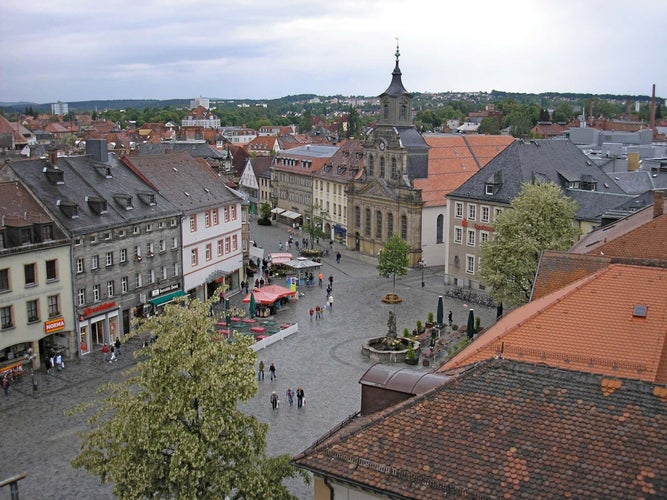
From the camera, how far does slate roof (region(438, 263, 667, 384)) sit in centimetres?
1800

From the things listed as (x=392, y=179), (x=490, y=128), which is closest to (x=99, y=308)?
(x=392, y=179)

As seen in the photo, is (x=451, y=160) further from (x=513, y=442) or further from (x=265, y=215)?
(x=513, y=442)

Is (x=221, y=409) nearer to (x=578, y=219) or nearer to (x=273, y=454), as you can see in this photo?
(x=273, y=454)

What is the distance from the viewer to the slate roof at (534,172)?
204ft

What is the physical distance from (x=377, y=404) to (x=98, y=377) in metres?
27.6

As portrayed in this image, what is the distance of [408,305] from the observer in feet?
190

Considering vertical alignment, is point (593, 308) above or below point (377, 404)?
above

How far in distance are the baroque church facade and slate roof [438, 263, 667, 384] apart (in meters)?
51.9

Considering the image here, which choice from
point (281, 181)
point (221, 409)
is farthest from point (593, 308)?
point (281, 181)

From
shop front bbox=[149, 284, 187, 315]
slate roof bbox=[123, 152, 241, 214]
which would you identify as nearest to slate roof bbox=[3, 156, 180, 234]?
slate roof bbox=[123, 152, 241, 214]

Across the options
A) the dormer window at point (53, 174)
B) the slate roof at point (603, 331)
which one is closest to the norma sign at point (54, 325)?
the dormer window at point (53, 174)

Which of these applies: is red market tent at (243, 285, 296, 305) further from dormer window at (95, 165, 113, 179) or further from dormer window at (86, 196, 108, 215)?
dormer window at (95, 165, 113, 179)

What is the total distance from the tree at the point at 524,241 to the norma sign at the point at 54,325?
25393mm

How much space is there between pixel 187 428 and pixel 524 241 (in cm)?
3240
